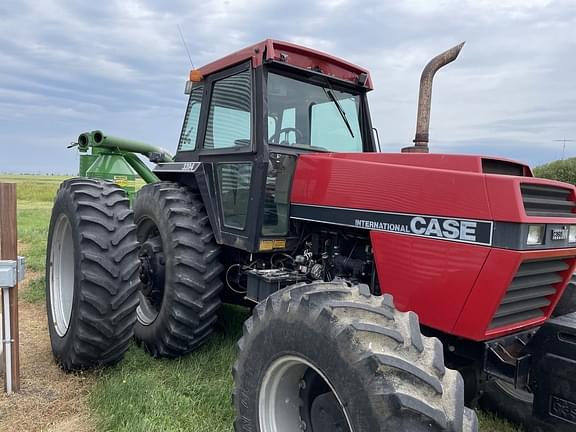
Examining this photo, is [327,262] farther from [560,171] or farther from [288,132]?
[560,171]

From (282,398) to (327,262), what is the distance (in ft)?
3.86

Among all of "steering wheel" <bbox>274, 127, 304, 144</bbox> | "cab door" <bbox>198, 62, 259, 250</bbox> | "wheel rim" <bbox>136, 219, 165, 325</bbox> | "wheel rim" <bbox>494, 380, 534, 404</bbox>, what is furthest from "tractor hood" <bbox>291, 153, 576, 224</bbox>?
"wheel rim" <bbox>136, 219, 165, 325</bbox>

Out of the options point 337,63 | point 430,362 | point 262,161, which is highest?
point 337,63

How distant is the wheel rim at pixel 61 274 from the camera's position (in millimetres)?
4211

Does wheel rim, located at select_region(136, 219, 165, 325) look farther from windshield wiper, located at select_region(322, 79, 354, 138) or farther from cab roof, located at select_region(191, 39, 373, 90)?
windshield wiper, located at select_region(322, 79, 354, 138)

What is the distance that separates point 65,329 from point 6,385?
2.15ft

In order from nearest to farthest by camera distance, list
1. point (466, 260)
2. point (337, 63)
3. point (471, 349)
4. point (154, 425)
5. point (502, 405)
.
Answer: point (466, 260)
point (471, 349)
point (154, 425)
point (502, 405)
point (337, 63)

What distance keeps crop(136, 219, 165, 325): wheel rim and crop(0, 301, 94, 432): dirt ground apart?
79 centimetres

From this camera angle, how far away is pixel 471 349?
8.75 feet

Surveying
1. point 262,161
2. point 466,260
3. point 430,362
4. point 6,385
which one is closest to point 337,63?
point 262,161

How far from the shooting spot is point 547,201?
247cm

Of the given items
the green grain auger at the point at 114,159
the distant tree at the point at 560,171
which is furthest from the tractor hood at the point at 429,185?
the distant tree at the point at 560,171

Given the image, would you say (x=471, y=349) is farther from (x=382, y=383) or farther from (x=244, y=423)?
(x=244, y=423)

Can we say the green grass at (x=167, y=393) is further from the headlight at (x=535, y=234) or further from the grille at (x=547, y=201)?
the grille at (x=547, y=201)
